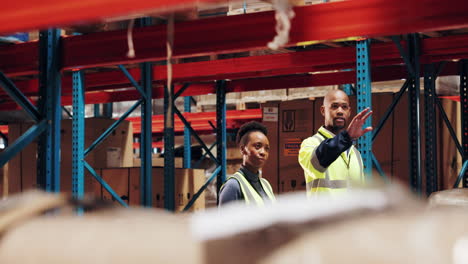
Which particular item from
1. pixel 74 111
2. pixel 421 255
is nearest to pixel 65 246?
pixel 421 255

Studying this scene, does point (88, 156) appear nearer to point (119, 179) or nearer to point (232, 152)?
point (119, 179)

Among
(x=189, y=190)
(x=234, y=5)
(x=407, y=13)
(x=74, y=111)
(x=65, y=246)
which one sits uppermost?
(x=234, y=5)

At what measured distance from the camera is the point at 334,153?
3656mm

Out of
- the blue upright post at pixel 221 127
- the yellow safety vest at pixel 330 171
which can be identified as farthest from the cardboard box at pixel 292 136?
the yellow safety vest at pixel 330 171

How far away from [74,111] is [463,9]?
12.1 ft

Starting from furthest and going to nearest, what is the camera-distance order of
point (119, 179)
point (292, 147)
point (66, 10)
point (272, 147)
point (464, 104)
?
point (272, 147) < point (292, 147) < point (119, 179) < point (464, 104) < point (66, 10)

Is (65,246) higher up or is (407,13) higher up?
(407,13)

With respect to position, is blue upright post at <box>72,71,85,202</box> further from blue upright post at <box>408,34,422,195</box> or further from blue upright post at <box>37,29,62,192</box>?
blue upright post at <box>408,34,422,195</box>

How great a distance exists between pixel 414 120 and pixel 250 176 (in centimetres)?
256

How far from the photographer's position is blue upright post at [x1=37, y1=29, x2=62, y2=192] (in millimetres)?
3752

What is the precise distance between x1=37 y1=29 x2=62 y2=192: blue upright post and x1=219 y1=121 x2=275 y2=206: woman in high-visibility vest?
3.75 feet

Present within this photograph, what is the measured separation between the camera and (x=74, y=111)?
541cm

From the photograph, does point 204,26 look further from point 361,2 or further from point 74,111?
point 74,111

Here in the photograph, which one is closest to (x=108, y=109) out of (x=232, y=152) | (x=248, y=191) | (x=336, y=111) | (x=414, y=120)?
(x=232, y=152)
